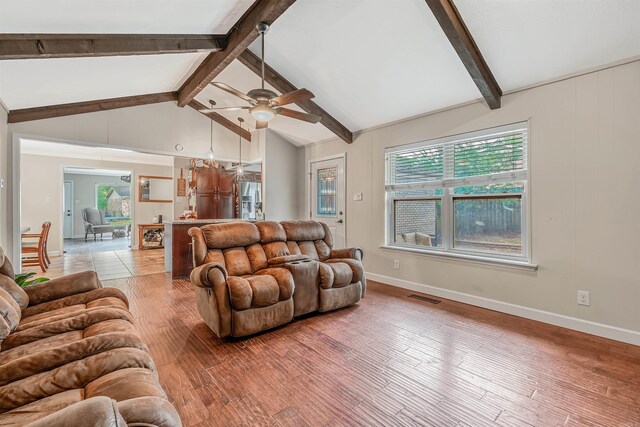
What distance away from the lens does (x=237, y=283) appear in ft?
8.61

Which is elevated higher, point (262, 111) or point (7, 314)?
point (262, 111)

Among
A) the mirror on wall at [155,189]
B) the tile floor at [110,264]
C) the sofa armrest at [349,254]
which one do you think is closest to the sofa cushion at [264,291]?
the sofa armrest at [349,254]

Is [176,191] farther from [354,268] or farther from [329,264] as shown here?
[354,268]

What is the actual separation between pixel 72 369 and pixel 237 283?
1452mm

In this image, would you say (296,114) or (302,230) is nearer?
(296,114)

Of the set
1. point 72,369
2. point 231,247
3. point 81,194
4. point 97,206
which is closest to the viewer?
point 72,369

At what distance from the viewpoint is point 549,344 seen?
2576 millimetres

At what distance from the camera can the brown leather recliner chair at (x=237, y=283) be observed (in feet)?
8.48

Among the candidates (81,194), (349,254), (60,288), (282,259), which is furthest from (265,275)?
(81,194)

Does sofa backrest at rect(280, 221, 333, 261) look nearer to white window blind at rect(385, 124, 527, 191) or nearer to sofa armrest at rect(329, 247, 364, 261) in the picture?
sofa armrest at rect(329, 247, 364, 261)

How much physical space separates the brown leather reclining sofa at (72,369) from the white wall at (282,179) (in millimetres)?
4054

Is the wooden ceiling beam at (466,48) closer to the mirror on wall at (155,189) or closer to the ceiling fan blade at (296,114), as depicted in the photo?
the ceiling fan blade at (296,114)

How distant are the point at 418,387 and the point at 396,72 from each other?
323 cm

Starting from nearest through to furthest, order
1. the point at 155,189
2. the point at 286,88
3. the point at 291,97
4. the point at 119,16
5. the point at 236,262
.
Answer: the point at 119,16, the point at 291,97, the point at 236,262, the point at 286,88, the point at 155,189
